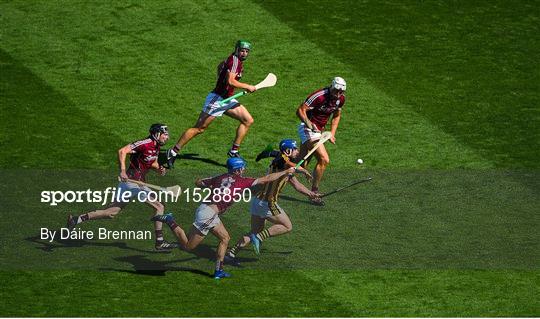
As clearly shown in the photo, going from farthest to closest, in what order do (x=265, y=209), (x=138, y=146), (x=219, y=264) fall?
1. (x=138, y=146)
2. (x=265, y=209)
3. (x=219, y=264)

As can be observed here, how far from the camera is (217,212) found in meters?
21.9

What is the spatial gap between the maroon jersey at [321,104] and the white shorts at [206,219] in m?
4.40

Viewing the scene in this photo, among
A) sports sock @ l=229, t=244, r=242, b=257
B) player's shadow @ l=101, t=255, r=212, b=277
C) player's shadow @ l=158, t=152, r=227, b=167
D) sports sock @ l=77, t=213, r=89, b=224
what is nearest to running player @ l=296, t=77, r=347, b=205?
player's shadow @ l=158, t=152, r=227, b=167

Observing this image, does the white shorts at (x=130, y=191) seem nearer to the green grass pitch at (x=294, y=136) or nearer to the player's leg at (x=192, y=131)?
the green grass pitch at (x=294, y=136)

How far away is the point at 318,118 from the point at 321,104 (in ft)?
0.99

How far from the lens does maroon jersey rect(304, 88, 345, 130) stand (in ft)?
83.6

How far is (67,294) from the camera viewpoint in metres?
21.3

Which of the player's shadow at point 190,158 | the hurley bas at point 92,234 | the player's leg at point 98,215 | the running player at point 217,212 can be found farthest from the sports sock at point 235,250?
the player's shadow at point 190,158

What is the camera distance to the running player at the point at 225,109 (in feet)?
85.5

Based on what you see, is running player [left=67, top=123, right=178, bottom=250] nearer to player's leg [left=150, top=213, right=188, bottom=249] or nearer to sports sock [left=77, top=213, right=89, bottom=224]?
sports sock [left=77, top=213, right=89, bottom=224]

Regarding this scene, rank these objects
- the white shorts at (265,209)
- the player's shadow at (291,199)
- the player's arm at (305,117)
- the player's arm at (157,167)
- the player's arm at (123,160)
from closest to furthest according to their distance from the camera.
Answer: the player's arm at (123,160) → the white shorts at (265,209) → the player's arm at (157,167) → the player's arm at (305,117) → the player's shadow at (291,199)

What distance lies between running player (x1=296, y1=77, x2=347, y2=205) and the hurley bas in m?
3.61

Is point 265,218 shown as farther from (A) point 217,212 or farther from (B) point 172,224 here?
(B) point 172,224

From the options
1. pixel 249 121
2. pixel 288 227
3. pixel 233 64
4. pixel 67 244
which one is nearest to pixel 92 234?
pixel 67 244
